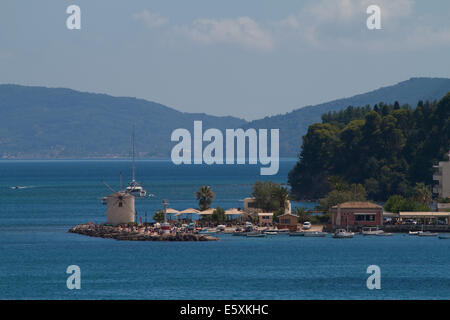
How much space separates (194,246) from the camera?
117m

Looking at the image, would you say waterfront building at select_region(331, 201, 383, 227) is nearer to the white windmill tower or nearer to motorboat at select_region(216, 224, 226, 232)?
motorboat at select_region(216, 224, 226, 232)

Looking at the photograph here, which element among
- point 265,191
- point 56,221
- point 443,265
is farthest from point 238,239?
point 56,221

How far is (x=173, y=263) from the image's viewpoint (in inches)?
3927

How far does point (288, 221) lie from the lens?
13712 centimetres

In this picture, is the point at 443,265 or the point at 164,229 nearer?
the point at 443,265

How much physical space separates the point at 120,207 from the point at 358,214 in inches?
1319

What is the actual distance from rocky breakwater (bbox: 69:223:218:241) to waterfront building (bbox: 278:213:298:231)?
16.3m

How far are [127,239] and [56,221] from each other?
120ft

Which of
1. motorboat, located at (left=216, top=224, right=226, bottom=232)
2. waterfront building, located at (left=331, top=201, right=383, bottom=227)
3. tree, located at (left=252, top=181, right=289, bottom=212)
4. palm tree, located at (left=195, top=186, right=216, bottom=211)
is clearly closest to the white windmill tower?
motorboat, located at (left=216, top=224, right=226, bottom=232)

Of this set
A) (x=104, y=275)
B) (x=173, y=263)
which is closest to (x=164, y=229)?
(x=173, y=263)
